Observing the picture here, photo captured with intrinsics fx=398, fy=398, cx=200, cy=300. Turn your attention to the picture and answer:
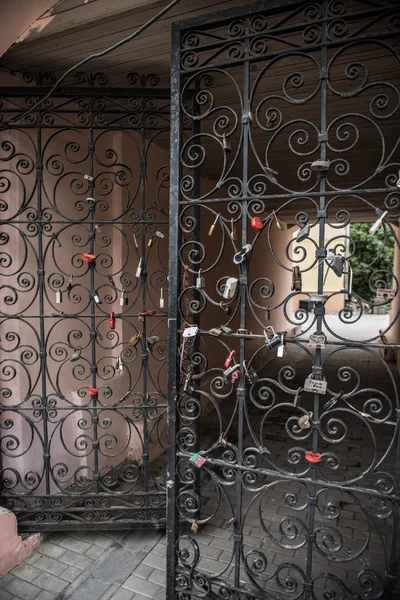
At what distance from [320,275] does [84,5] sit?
2.17m

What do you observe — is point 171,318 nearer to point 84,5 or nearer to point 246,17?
point 246,17

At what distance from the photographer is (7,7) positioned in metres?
2.36

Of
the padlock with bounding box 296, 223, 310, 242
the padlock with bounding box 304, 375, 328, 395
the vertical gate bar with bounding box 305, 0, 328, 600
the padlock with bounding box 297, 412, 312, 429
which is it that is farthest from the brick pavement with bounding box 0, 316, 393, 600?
the padlock with bounding box 296, 223, 310, 242

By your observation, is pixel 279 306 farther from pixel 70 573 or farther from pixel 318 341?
pixel 70 573

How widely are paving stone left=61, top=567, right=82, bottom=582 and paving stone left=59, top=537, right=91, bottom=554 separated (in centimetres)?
18

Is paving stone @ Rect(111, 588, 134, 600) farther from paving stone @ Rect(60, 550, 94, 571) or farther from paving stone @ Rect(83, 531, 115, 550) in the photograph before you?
paving stone @ Rect(83, 531, 115, 550)

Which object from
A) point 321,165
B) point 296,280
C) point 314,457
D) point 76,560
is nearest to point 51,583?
point 76,560

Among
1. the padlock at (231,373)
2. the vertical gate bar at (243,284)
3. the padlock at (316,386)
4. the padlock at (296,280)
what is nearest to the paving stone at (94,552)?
the vertical gate bar at (243,284)

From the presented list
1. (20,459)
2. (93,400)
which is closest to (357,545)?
(93,400)

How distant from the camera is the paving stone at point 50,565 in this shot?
2689 mm

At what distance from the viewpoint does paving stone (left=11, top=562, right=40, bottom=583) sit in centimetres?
263

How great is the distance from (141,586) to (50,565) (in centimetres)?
68

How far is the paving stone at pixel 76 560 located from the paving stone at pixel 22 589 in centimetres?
27

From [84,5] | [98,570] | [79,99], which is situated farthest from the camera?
[79,99]
